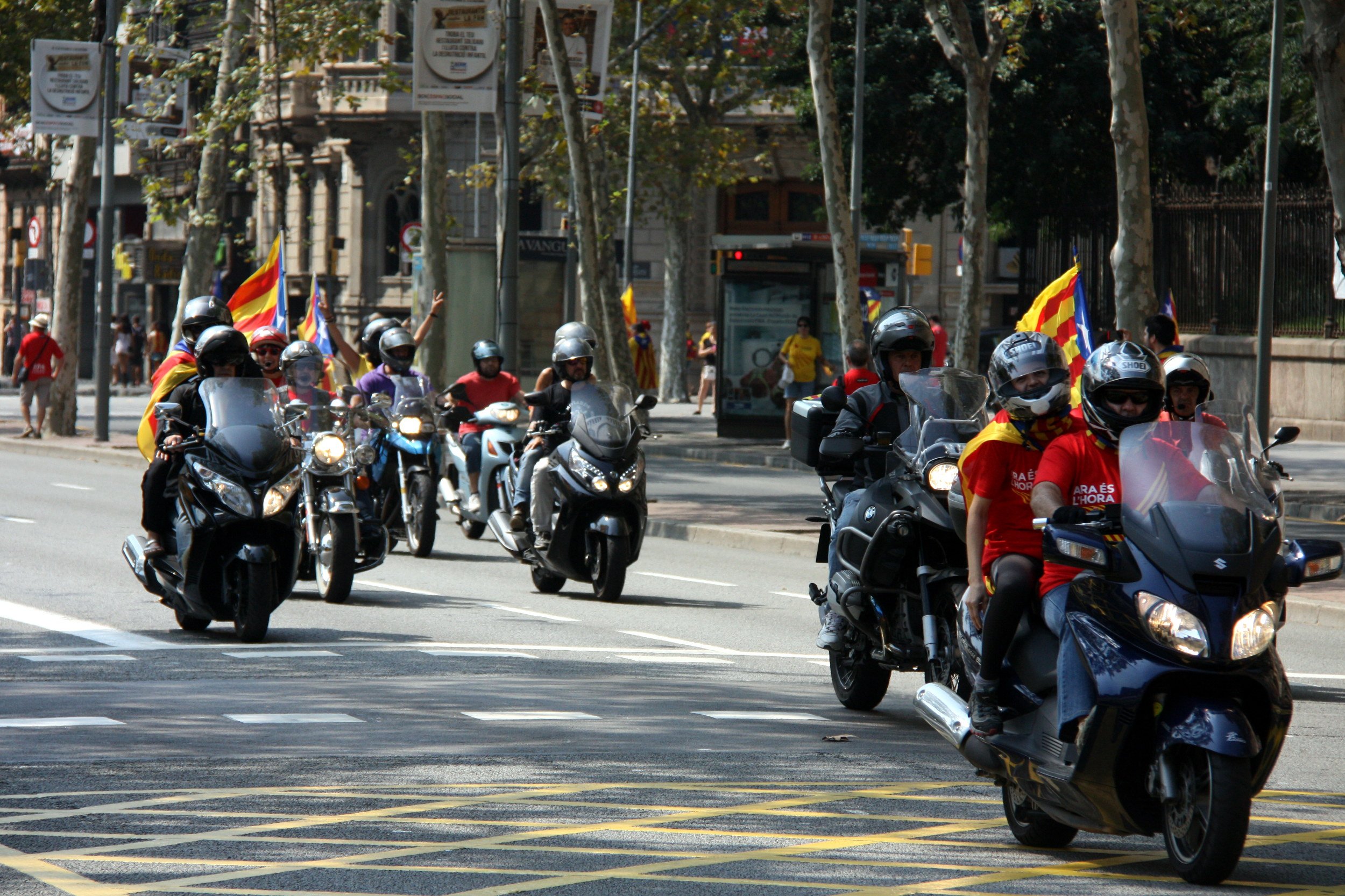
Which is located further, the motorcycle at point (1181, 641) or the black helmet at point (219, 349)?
the black helmet at point (219, 349)

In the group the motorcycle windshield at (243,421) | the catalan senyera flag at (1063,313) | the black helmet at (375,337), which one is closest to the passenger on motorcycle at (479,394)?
the black helmet at (375,337)

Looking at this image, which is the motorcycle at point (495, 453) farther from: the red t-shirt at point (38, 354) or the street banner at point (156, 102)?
the red t-shirt at point (38, 354)

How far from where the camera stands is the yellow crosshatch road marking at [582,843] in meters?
5.29

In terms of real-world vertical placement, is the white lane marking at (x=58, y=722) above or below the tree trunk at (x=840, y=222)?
below

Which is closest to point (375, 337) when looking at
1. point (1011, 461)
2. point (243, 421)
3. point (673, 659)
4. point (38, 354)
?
point (243, 421)

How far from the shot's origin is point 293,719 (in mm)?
8000

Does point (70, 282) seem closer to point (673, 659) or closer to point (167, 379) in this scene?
point (167, 379)

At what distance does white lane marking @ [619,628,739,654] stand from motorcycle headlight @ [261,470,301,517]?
211 centimetres

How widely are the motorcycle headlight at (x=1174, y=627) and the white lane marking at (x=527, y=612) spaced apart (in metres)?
6.84

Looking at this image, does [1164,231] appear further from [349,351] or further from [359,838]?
[359,838]

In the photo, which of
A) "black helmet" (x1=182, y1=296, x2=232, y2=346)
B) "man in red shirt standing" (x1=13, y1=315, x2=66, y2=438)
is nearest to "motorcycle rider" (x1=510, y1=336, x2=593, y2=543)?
"black helmet" (x1=182, y1=296, x2=232, y2=346)

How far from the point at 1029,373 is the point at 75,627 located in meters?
6.53

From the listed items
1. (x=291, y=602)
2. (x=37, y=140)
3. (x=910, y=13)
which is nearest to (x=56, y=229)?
(x=37, y=140)

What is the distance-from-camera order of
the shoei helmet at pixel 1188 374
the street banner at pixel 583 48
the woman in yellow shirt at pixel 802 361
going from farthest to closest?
the woman in yellow shirt at pixel 802 361
the street banner at pixel 583 48
the shoei helmet at pixel 1188 374
